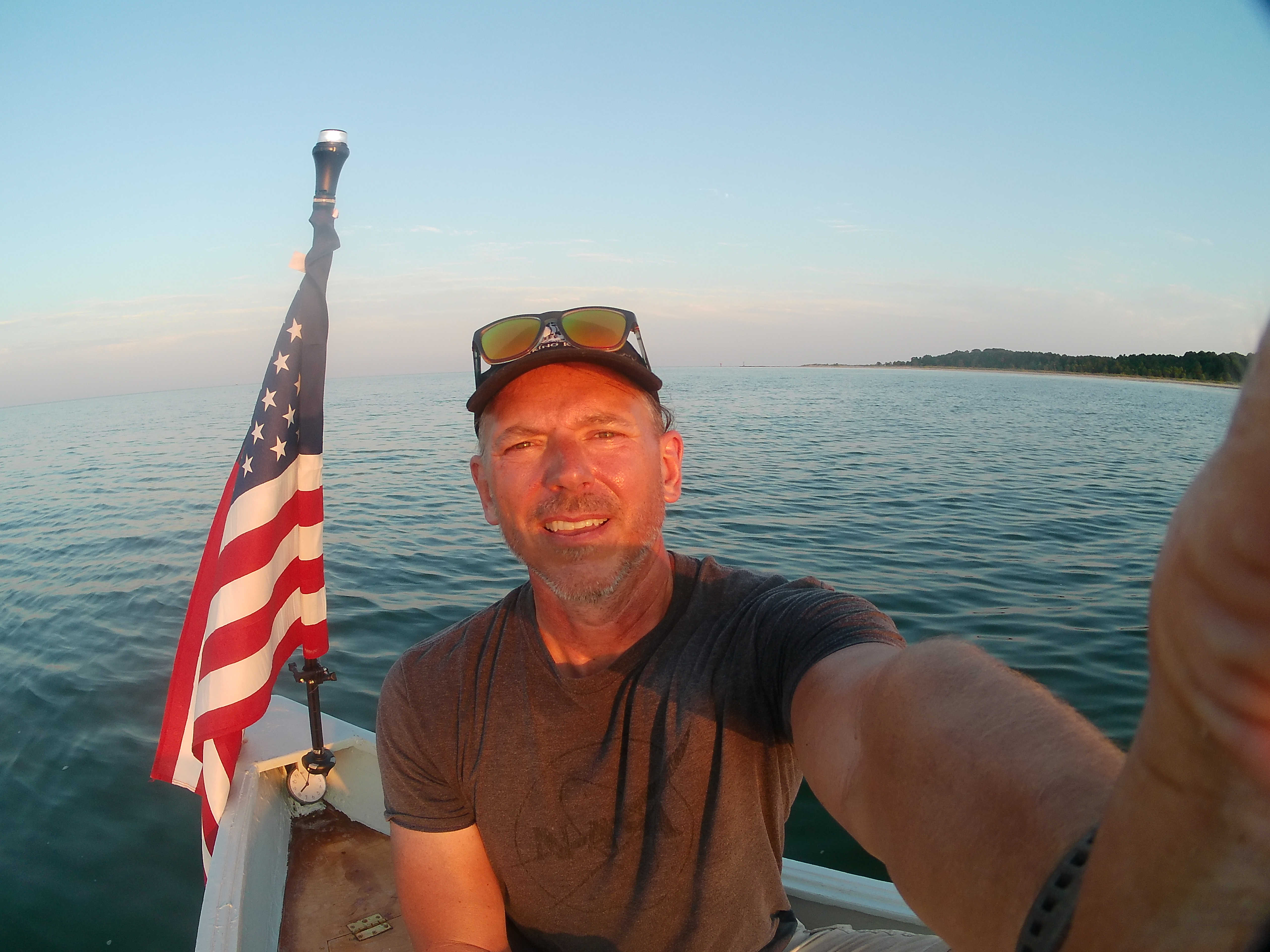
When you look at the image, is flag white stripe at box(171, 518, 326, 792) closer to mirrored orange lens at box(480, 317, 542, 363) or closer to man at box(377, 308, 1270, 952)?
man at box(377, 308, 1270, 952)

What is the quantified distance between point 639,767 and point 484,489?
97cm

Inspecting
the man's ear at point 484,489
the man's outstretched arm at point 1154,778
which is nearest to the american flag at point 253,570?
the man's ear at point 484,489

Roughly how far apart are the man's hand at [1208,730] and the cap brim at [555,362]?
1756mm

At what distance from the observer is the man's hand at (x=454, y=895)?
190 cm

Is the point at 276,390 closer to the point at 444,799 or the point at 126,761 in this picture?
the point at 444,799

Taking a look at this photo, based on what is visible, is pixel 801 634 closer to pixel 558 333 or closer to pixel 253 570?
pixel 558 333

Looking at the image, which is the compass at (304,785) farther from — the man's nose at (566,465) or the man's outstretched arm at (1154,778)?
the man's outstretched arm at (1154,778)

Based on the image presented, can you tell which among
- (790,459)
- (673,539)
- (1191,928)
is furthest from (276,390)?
(790,459)

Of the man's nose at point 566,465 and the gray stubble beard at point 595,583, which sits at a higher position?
the man's nose at point 566,465

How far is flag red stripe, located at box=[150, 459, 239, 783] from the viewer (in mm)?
3168

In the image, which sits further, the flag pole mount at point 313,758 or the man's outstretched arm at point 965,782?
the flag pole mount at point 313,758

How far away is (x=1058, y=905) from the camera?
0.61 m

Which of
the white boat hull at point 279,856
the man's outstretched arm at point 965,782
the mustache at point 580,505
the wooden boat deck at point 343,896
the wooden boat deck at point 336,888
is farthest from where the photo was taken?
the wooden boat deck at point 336,888

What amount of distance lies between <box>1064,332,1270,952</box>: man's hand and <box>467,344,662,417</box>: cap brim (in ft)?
5.76
